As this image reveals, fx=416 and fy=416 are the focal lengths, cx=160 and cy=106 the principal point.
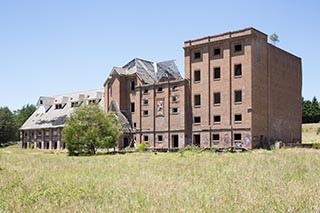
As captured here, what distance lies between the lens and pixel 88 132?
4919cm

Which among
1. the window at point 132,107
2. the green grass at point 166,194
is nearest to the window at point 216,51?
the window at point 132,107

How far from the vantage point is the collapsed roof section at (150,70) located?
2480 inches

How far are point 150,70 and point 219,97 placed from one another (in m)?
16.4

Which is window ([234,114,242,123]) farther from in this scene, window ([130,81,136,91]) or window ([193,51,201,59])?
window ([130,81,136,91])

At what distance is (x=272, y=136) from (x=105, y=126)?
21253 mm

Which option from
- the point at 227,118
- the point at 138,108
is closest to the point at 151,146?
the point at 138,108

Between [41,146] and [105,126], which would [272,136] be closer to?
[105,126]

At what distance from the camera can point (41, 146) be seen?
76.9m

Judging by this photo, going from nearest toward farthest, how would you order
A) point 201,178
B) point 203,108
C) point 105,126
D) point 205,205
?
1. point 205,205
2. point 201,178
3. point 105,126
4. point 203,108

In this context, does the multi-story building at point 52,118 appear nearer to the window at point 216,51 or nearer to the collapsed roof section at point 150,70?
Result: the collapsed roof section at point 150,70

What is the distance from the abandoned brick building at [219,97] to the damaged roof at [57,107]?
12264 mm

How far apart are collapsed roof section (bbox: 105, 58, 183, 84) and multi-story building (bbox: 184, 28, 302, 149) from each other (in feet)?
29.6

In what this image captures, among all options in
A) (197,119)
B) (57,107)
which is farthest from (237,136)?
(57,107)

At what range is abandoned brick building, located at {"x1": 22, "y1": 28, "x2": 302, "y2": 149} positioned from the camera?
166ft
